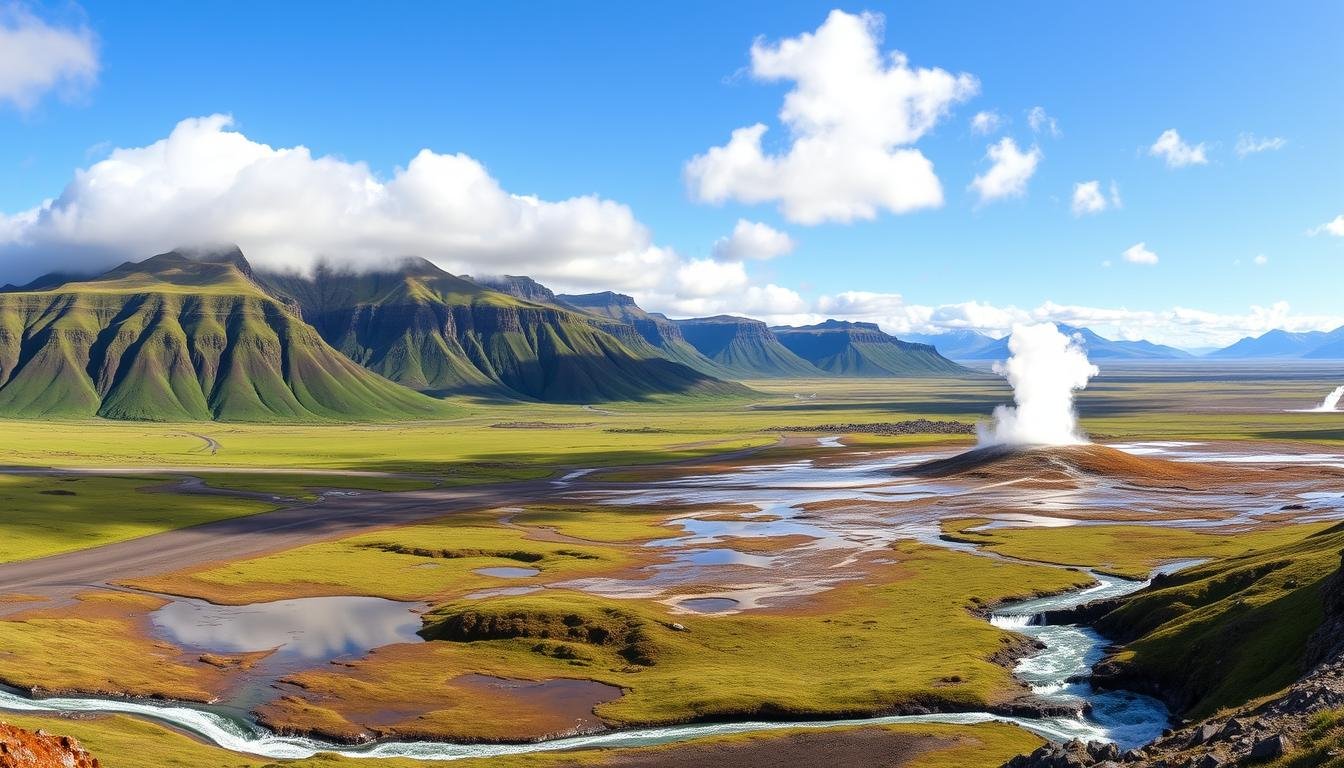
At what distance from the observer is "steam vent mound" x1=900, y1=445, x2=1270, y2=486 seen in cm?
18338

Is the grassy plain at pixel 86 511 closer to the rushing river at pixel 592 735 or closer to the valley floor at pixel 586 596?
the valley floor at pixel 586 596

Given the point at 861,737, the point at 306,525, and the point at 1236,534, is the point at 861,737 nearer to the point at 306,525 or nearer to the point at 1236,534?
the point at 1236,534

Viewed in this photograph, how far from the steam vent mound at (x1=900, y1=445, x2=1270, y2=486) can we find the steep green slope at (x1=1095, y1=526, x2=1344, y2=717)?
98687 millimetres

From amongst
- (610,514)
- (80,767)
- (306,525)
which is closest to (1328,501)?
(610,514)

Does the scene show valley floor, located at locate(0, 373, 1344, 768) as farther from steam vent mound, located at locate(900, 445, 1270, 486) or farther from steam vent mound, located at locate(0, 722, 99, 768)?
steam vent mound, located at locate(0, 722, 99, 768)

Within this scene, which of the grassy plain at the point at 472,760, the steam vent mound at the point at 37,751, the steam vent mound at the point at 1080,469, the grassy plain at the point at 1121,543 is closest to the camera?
the steam vent mound at the point at 37,751

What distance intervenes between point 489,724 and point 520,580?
44.1m

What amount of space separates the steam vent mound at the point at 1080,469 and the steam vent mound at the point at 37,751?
170 meters

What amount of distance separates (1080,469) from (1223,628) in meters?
129

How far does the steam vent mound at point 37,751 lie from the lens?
1221 inches

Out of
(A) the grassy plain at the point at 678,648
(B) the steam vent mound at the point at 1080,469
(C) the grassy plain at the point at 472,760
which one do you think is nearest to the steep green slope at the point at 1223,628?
(A) the grassy plain at the point at 678,648

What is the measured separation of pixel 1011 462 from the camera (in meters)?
194

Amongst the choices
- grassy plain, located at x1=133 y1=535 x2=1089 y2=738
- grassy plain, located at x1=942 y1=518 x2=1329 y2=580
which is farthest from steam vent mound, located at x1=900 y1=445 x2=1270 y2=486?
grassy plain, located at x1=133 y1=535 x2=1089 y2=738

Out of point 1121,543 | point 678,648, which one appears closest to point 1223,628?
point 678,648
